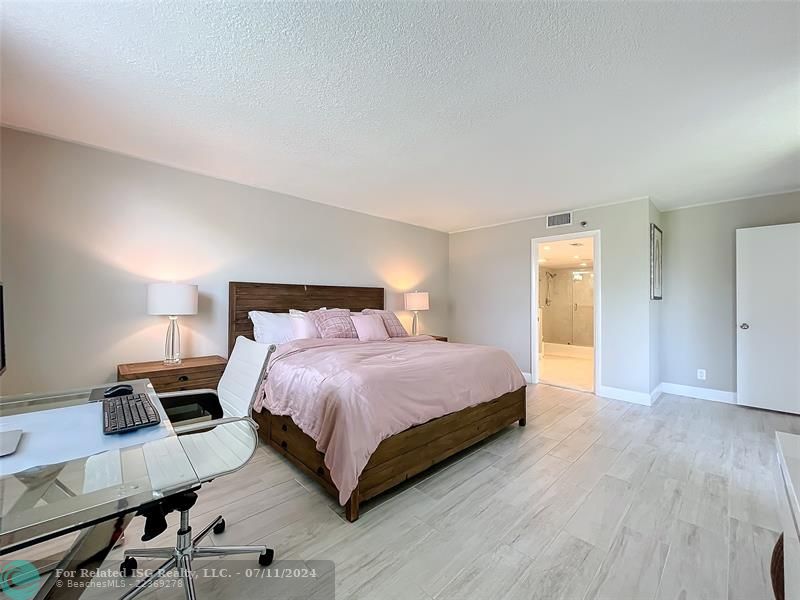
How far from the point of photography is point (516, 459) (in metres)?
2.59

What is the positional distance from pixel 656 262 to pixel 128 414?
17.1ft

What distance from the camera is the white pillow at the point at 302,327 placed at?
133 inches

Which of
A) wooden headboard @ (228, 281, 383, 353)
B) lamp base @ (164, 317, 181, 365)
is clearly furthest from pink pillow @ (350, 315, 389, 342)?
lamp base @ (164, 317, 181, 365)

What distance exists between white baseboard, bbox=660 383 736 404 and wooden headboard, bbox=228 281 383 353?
13.3 ft

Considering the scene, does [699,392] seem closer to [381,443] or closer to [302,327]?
[381,443]

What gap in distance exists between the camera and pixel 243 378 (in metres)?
1.75

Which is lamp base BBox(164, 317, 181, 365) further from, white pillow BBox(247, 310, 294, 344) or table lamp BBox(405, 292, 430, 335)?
table lamp BBox(405, 292, 430, 335)

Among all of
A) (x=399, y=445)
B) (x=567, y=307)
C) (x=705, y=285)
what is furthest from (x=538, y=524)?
(x=567, y=307)

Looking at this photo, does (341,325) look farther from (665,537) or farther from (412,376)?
(665,537)

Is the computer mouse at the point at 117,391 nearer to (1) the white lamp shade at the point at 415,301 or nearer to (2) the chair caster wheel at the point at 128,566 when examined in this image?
(2) the chair caster wheel at the point at 128,566

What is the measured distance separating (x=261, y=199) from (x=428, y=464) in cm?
315

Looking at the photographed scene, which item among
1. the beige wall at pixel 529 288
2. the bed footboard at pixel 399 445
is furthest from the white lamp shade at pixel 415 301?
the bed footboard at pixel 399 445

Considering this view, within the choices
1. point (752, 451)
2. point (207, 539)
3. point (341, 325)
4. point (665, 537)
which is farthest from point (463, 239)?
point (207, 539)

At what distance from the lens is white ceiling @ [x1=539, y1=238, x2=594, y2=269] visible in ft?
19.9
